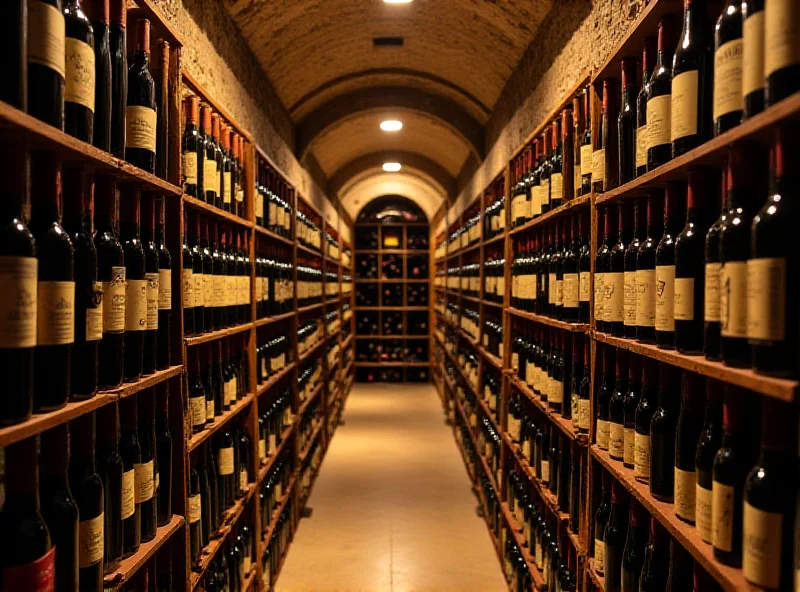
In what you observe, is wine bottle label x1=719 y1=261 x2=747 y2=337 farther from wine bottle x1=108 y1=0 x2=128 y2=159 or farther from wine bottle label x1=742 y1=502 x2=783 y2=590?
wine bottle x1=108 y1=0 x2=128 y2=159

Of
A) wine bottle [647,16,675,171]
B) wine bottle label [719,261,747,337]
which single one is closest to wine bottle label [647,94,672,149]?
wine bottle [647,16,675,171]

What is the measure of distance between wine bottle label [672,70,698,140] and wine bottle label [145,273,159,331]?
143 centimetres

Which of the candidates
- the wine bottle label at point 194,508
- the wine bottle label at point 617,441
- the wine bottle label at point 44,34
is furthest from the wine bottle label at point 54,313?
the wine bottle label at point 617,441

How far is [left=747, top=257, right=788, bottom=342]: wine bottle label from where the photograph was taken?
3.55ft

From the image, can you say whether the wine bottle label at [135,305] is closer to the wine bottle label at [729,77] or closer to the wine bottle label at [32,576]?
the wine bottle label at [32,576]

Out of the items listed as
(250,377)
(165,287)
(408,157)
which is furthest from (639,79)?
(408,157)

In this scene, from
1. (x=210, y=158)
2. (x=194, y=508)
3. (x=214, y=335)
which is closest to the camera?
(x=194, y=508)

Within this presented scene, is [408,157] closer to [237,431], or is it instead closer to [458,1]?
[458,1]

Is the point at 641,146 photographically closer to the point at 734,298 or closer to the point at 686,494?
the point at 734,298

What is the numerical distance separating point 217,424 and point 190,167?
3.35ft

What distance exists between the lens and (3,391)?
1.12 meters

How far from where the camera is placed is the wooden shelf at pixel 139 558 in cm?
156

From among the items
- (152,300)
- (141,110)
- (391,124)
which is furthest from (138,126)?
(391,124)

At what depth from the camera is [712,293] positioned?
1317 mm
